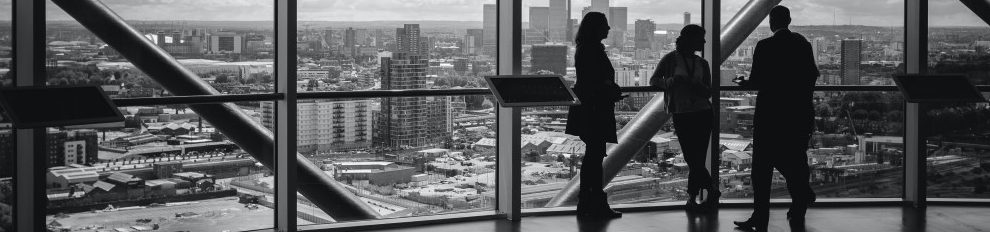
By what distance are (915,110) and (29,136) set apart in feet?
23.2

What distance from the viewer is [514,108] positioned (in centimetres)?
759

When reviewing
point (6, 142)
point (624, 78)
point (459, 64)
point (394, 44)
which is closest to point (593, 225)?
point (624, 78)

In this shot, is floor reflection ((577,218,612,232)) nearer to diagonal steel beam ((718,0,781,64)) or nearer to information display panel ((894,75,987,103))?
diagonal steel beam ((718,0,781,64))

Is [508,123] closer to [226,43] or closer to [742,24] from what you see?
[226,43]

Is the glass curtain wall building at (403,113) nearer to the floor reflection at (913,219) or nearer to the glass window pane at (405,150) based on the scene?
the glass window pane at (405,150)

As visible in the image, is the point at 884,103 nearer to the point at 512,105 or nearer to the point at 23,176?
the point at 512,105

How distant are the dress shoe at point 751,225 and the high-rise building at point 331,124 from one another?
286 cm

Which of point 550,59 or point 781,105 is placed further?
point 550,59

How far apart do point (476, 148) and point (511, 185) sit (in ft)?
1.34

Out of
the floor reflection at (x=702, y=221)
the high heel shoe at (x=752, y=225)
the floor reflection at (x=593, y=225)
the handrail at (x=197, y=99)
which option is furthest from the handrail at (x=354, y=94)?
the floor reflection at (x=593, y=225)

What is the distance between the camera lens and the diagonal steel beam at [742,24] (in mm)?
8461

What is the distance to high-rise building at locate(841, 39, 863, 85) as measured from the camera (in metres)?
8.57

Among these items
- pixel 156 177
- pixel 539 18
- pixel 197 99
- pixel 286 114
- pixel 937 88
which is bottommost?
pixel 156 177

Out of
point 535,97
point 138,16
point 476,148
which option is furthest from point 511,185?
point 138,16
